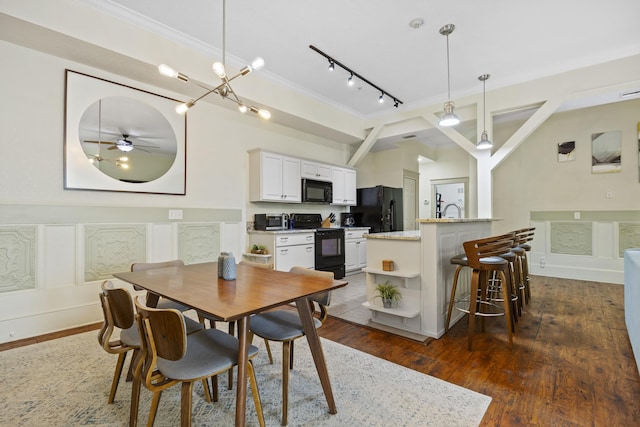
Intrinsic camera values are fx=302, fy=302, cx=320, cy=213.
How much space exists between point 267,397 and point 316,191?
387 cm

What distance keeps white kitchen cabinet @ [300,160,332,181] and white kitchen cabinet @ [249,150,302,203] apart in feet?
0.48

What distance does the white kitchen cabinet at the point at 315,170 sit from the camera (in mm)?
5199

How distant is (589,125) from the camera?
5.02 m

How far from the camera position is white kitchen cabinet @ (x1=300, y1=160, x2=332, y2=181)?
520cm

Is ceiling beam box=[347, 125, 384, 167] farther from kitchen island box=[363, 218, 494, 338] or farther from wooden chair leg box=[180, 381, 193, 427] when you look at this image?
wooden chair leg box=[180, 381, 193, 427]

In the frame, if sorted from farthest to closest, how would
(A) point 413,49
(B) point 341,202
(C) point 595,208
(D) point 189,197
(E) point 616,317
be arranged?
(B) point 341,202, (C) point 595,208, (D) point 189,197, (A) point 413,49, (E) point 616,317

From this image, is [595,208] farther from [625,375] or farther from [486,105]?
[625,375]

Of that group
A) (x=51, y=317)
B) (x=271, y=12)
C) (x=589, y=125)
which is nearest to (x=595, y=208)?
(x=589, y=125)

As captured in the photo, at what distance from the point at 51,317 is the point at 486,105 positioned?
606 centimetres

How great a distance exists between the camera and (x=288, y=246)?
4457 mm

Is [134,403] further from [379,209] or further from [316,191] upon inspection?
[379,209]

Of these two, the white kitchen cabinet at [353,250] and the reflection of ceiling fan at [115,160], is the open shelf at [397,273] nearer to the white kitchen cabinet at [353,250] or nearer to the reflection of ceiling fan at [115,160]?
the white kitchen cabinet at [353,250]

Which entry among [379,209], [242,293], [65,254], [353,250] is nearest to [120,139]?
[65,254]

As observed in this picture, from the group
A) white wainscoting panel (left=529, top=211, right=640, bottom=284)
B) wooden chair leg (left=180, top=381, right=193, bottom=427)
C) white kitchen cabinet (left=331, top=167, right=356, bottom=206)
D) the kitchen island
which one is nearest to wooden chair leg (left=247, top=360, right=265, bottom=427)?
wooden chair leg (left=180, top=381, right=193, bottom=427)
